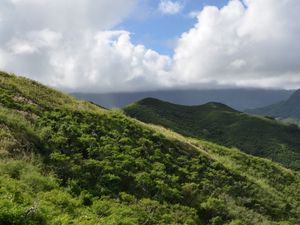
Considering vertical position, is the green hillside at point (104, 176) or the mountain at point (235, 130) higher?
the green hillside at point (104, 176)

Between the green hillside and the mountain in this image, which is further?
the mountain

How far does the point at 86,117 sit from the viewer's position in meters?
33.9

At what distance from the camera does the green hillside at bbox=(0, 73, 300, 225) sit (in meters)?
18.8

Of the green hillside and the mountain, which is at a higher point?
the green hillside

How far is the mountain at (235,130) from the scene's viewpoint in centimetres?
14838

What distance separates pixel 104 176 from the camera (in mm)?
24359

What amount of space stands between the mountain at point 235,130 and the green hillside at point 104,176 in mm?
97517

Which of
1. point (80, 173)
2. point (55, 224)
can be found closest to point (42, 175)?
point (80, 173)

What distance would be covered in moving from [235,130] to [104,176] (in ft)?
520

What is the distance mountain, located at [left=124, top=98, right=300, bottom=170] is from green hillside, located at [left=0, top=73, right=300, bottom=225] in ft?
320

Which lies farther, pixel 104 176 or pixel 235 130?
pixel 235 130

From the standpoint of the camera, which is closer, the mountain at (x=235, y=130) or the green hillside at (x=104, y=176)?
the green hillside at (x=104, y=176)

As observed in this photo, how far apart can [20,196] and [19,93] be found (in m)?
19.9

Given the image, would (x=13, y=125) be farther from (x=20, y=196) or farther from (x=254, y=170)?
(x=254, y=170)
